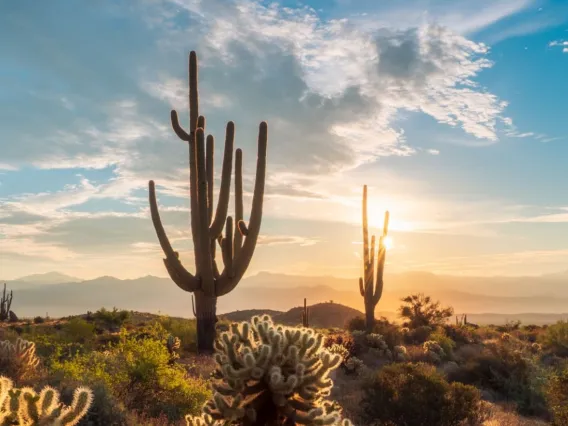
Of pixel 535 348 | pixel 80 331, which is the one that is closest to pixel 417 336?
pixel 535 348

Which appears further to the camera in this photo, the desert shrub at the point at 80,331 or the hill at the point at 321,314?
the hill at the point at 321,314

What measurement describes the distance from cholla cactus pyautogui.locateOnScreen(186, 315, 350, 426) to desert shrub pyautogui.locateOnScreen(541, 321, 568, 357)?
2571 cm

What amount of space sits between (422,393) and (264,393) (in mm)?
8580

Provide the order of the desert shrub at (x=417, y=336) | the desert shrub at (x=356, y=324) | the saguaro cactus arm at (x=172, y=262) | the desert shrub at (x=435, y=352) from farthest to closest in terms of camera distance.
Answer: the desert shrub at (x=356, y=324), the desert shrub at (x=417, y=336), the desert shrub at (x=435, y=352), the saguaro cactus arm at (x=172, y=262)

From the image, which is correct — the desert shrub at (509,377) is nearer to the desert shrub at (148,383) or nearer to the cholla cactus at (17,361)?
the desert shrub at (148,383)

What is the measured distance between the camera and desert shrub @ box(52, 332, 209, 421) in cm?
1104

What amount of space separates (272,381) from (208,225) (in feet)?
49.8

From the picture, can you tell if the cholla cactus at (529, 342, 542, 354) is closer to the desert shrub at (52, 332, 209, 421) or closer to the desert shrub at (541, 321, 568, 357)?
the desert shrub at (541, 321, 568, 357)

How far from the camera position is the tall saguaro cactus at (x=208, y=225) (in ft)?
60.5

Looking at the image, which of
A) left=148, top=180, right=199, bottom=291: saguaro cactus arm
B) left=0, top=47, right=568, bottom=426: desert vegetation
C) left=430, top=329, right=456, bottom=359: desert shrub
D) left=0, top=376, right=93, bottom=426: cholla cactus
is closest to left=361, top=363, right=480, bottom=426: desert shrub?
left=0, top=47, right=568, bottom=426: desert vegetation

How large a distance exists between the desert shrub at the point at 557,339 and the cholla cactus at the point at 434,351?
20.7 feet

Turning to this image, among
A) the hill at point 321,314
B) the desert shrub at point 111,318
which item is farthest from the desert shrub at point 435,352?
the hill at point 321,314

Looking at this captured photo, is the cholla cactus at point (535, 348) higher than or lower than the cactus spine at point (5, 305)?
lower

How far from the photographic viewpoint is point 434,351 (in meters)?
23.5
